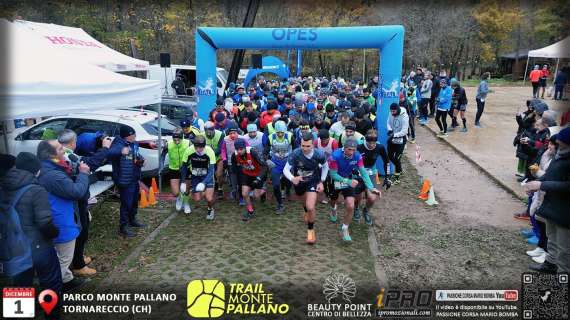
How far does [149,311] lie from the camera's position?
476cm

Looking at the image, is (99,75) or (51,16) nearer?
(99,75)

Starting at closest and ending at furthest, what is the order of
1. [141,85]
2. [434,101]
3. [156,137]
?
[141,85] < [156,137] < [434,101]

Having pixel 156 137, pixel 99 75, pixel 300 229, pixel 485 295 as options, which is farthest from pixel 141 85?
pixel 485 295

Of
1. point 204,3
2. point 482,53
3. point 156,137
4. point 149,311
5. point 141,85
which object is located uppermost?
point 204,3

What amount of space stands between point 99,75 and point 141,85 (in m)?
0.86

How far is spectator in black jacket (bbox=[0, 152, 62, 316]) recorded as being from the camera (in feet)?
13.0

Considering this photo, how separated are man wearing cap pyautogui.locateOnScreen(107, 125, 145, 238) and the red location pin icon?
2.38 m

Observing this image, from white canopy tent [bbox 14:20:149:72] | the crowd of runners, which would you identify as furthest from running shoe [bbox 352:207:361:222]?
white canopy tent [bbox 14:20:149:72]

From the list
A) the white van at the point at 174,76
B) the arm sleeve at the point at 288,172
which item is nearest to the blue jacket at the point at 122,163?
the arm sleeve at the point at 288,172

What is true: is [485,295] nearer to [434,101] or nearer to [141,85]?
[141,85]

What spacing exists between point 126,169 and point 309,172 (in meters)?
3.11

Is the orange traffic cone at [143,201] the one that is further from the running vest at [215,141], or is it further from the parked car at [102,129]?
the running vest at [215,141]

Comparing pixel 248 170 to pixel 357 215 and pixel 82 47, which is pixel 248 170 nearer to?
pixel 357 215

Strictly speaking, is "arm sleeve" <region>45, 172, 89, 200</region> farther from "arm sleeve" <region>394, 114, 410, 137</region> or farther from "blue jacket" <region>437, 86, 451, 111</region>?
"blue jacket" <region>437, 86, 451, 111</region>
